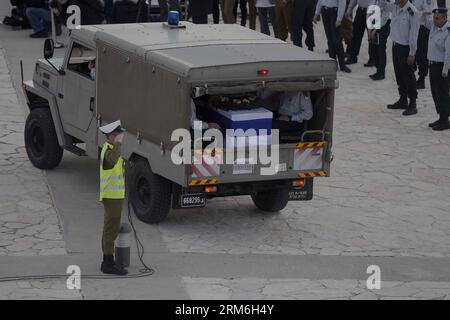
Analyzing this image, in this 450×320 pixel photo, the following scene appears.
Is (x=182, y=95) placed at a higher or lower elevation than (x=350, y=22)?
higher

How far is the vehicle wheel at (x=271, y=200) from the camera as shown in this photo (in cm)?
1491

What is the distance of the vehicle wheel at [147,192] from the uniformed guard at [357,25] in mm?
9745

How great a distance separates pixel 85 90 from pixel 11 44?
10.7m

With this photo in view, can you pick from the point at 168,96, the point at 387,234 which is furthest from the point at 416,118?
the point at 168,96

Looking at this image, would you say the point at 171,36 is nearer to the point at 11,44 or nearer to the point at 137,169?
the point at 137,169

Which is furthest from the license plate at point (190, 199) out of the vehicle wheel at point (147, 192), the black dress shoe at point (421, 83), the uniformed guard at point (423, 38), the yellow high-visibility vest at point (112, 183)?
the black dress shoe at point (421, 83)

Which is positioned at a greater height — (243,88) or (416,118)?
(243,88)

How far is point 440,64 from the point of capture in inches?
762

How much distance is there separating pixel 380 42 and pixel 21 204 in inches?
379

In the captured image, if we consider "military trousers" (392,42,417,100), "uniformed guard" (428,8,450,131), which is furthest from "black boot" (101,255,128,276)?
"military trousers" (392,42,417,100)

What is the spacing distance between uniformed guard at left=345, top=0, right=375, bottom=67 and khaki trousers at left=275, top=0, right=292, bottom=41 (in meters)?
1.62

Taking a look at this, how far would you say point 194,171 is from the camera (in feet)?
44.2

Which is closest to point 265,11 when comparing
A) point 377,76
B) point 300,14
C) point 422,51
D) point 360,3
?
point 300,14

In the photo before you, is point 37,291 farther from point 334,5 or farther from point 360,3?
point 360,3
